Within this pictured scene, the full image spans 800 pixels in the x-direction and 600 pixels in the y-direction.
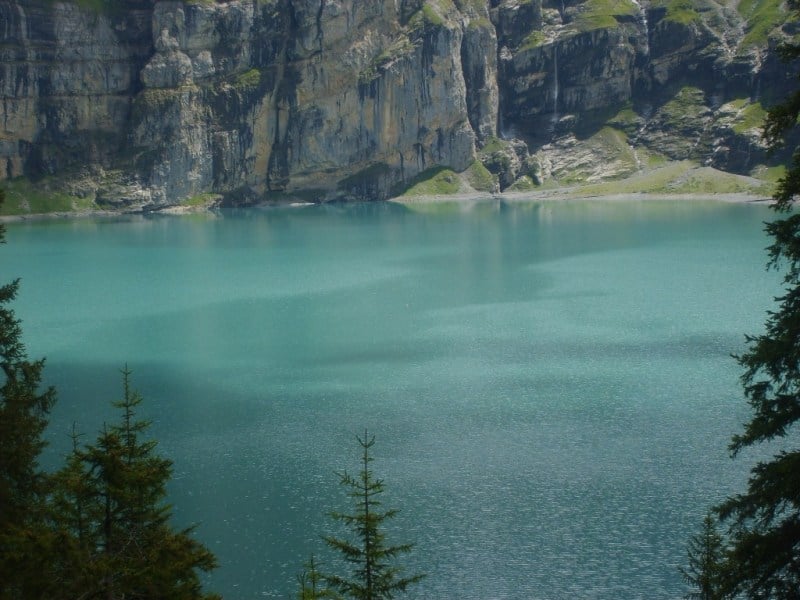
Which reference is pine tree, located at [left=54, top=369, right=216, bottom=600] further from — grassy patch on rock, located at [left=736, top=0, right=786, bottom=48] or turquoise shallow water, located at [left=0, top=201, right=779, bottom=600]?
grassy patch on rock, located at [left=736, top=0, right=786, bottom=48]

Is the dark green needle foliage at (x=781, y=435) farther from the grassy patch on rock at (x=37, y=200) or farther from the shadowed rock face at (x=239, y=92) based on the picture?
the shadowed rock face at (x=239, y=92)

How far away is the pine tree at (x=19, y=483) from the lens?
1152 centimetres

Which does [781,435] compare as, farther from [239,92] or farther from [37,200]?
[239,92]

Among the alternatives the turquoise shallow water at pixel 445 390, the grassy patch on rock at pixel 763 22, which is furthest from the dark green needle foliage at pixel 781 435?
the grassy patch on rock at pixel 763 22

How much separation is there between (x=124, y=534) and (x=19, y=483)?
3.39m

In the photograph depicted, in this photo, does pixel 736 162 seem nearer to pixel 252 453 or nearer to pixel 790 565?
pixel 252 453

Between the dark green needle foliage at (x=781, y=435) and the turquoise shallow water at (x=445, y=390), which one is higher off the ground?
the dark green needle foliage at (x=781, y=435)

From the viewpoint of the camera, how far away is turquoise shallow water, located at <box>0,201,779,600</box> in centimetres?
3111

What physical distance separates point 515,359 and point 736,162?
14213cm

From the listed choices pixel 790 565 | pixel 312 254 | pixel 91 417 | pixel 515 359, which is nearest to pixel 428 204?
pixel 312 254

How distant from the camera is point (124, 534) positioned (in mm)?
12172

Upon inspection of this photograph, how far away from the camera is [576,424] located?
139 feet

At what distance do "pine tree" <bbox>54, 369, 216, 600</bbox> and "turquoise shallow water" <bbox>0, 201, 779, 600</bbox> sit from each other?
1660 centimetres

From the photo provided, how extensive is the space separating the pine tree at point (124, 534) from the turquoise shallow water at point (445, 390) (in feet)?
54.5
